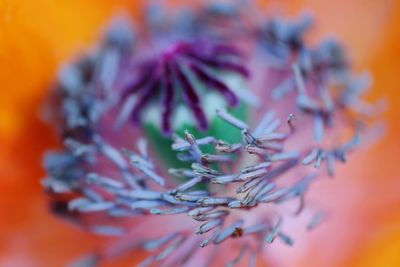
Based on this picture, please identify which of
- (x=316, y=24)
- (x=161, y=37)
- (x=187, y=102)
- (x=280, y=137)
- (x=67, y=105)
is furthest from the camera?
(x=316, y=24)

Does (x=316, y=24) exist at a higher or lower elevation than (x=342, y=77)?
higher

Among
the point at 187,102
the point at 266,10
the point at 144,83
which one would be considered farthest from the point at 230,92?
the point at 266,10

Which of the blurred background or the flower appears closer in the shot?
the flower

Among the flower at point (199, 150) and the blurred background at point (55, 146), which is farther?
the blurred background at point (55, 146)

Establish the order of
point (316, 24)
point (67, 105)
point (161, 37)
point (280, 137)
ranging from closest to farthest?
1. point (280, 137)
2. point (67, 105)
3. point (161, 37)
4. point (316, 24)

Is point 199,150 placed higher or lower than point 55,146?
lower

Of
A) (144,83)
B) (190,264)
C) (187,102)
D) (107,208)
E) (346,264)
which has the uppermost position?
(144,83)

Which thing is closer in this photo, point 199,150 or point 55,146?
point 199,150

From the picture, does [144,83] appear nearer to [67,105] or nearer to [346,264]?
[67,105]
